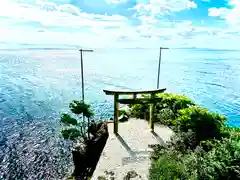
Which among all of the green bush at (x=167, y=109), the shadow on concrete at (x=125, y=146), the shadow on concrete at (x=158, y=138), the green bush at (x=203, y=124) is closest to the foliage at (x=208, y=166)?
the shadow on concrete at (x=125, y=146)

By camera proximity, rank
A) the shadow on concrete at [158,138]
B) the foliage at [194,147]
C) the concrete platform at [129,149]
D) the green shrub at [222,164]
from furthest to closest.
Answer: the shadow on concrete at [158,138] → the concrete platform at [129,149] → the foliage at [194,147] → the green shrub at [222,164]

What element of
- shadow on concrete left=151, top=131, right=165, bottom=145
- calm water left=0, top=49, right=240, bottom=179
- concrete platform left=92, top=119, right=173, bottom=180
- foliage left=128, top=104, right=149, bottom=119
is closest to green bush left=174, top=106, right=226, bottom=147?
shadow on concrete left=151, top=131, right=165, bottom=145

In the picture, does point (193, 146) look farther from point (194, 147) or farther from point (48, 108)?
point (48, 108)

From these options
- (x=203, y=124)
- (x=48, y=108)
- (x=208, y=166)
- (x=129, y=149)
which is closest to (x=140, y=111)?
(x=129, y=149)

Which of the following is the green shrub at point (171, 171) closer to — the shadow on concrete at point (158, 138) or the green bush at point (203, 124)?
the green bush at point (203, 124)

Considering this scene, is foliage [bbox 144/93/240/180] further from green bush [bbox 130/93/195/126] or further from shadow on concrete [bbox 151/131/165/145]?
shadow on concrete [bbox 151/131/165/145]

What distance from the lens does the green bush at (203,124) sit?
30.4 feet

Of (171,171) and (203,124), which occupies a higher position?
(203,124)

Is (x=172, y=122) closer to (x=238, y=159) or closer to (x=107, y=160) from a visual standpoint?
(x=107, y=160)

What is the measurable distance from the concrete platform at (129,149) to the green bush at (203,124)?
119cm

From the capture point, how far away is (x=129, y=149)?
30.8 ft

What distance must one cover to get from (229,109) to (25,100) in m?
21.3

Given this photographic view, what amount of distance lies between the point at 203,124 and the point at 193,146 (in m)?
1.03

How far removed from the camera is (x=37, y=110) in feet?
78.5
